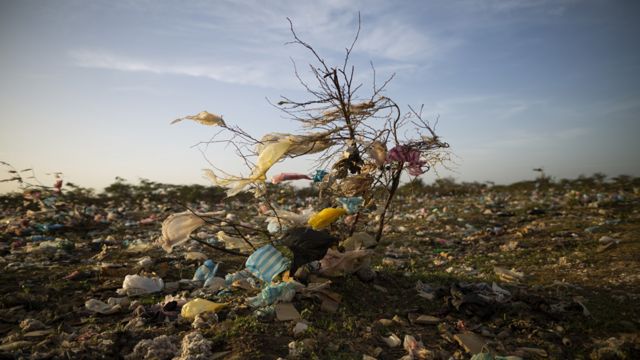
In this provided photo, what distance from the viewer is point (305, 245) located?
2.09m

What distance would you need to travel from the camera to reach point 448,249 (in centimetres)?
448

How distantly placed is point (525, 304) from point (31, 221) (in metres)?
6.63

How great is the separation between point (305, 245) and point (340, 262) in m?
0.32

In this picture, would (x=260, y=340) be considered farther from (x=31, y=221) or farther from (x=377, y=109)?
(x=31, y=221)

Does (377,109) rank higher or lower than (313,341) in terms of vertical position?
higher

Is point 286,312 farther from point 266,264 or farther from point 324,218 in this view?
point 324,218

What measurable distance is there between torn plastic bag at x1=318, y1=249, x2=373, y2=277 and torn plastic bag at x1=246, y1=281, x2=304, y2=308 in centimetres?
26

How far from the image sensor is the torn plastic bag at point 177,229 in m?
2.20

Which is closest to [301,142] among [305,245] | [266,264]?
[305,245]

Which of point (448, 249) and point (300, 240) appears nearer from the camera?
point (300, 240)

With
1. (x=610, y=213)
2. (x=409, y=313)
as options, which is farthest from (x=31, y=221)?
(x=610, y=213)

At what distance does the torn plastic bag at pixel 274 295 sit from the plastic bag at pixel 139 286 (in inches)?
38.4

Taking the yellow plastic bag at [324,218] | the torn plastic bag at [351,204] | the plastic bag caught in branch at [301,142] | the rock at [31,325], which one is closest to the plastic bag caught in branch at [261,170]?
the plastic bag caught in branch at [301,142]

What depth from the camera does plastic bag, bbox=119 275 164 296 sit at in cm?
263
